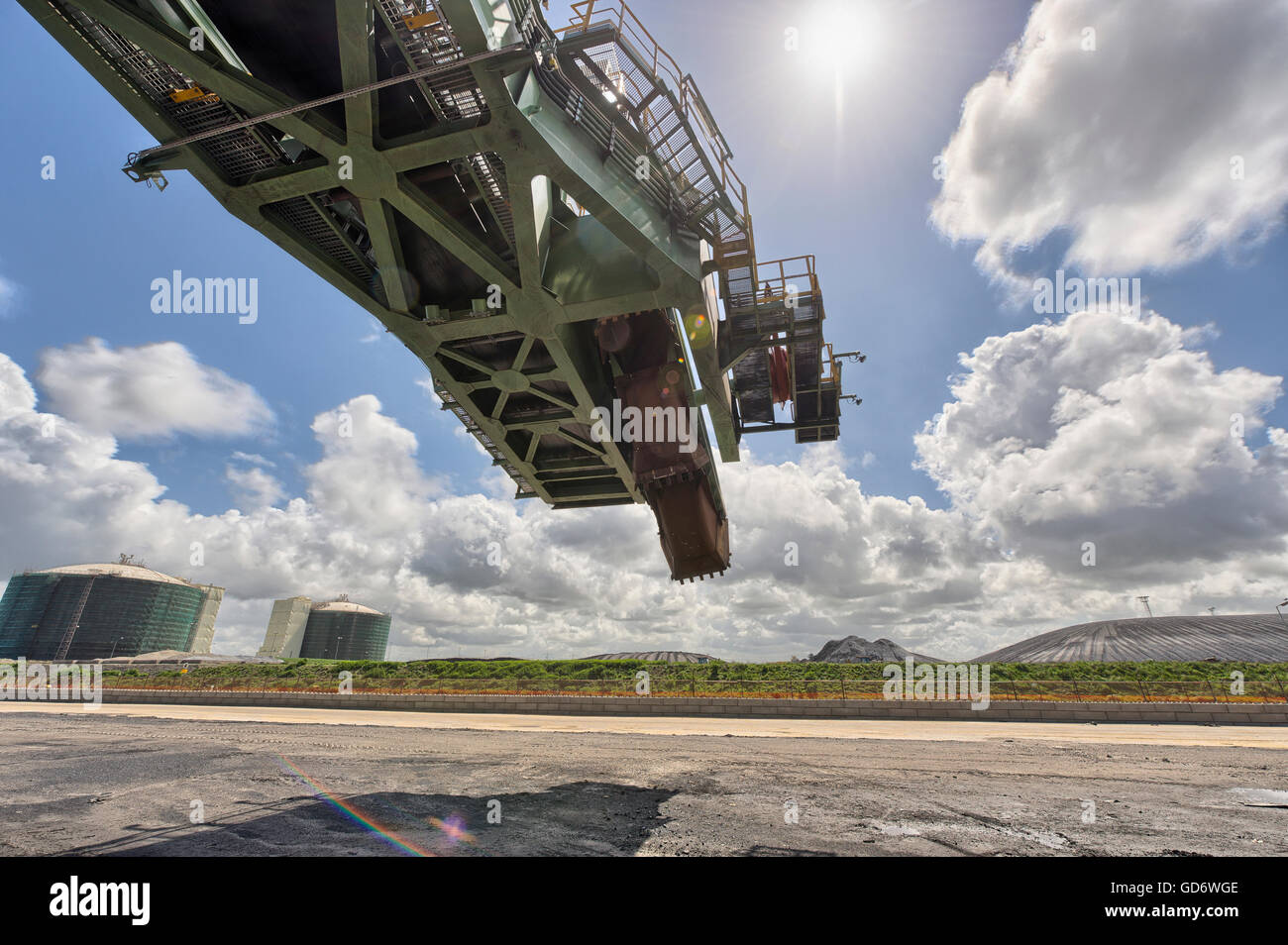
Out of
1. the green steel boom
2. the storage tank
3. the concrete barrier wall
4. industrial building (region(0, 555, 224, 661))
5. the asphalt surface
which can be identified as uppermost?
the green steel boom

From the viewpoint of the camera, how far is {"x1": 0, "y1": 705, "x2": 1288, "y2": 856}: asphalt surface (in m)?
5.26

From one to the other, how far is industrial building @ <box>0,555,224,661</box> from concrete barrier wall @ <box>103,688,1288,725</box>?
122 meters

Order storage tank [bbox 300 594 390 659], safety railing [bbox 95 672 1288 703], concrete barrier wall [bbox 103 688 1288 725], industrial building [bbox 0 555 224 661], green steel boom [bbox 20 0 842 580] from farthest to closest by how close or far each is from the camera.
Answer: storage tank [bbox 300 594 390 659] → industrial building [bbox 0 555 224 661] → safety railing [bbox 95 672 1288 703] → concrete barrier wall [bbox 103 688 1288 725] → green steel boom [bbox 20 0 842 580]

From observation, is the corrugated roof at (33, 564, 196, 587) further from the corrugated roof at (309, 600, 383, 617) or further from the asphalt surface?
the asphalt surface

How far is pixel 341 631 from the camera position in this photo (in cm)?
15238

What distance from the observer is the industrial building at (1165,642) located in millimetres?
54938

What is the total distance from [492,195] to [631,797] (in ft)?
31.6

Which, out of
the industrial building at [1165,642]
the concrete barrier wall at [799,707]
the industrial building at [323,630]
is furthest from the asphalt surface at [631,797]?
the industrial building at [323,630]

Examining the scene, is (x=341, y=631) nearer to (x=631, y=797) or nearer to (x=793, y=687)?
(x=793, y=687)

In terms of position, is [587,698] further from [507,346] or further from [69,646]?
[69,646]

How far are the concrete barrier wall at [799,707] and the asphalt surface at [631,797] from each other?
7.03m

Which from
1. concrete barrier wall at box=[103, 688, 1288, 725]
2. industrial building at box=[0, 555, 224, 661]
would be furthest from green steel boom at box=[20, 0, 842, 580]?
industrial building at box=[0, 555, 224, 661]

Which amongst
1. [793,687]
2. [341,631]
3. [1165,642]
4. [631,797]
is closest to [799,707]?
[793,687]
